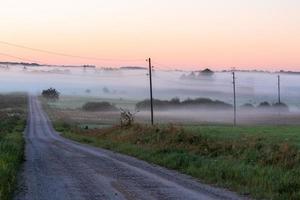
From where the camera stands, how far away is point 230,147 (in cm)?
3016

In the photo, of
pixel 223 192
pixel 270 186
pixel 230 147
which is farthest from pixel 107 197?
pixel 230 147

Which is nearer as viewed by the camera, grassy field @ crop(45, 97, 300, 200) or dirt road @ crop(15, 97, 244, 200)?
dirt road @ crop(15, 97, 244, 200)

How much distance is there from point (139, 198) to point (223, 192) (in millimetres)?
3139

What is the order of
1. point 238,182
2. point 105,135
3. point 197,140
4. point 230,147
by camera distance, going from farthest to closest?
point 105,135 → point 197,140 → point 230,147 → point 238,182

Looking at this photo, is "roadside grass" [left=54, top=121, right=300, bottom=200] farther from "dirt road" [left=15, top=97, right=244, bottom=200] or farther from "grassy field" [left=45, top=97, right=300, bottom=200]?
"dirt road" [left=15, top=97, right=244, bottom=200]

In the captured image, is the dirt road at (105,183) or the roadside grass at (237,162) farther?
the roadside grass at (237,162)

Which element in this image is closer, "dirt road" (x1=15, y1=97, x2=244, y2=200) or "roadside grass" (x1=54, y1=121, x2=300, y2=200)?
"dirt road" (x1=15, y1=97, x2=244, y2=200)

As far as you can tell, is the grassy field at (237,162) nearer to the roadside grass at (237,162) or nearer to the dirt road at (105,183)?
the roadside grass at (237,162)

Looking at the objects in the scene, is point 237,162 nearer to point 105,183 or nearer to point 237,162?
point 237,162

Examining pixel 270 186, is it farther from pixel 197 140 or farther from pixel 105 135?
pixel 105 135

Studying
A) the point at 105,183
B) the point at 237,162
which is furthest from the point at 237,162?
the point at 105,183

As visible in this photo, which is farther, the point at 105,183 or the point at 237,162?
the point at 237,162

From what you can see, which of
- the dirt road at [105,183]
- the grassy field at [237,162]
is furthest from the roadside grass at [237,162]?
the dirt road at [105,183]

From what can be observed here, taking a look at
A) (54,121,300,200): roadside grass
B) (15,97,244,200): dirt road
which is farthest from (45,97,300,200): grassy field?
(15,97,244,200): dirt road
